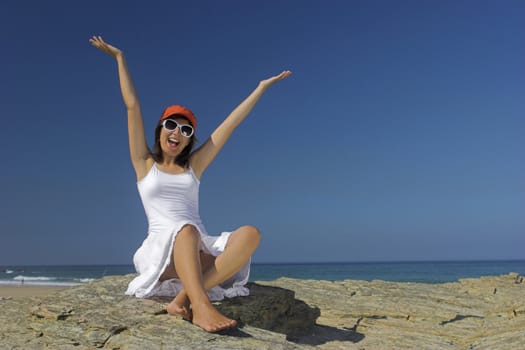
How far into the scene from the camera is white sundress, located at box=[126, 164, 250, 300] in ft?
16.5

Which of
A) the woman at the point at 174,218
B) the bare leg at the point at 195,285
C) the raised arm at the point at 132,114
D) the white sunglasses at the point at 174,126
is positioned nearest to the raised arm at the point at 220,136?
the woman at the point at 174,218

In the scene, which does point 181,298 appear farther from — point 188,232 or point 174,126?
point 174,126

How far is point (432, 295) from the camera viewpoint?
9.32 meters

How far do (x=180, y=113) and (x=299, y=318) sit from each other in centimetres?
350

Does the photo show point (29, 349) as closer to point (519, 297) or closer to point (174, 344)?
point (174, 344)

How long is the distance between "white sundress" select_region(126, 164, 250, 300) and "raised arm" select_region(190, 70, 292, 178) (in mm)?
201

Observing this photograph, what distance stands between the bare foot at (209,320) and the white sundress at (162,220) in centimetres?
62

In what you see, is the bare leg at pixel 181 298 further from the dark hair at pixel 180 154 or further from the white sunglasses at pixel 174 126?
the white sunglasses at pixel 174 126

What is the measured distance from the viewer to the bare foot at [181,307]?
4.74 meters

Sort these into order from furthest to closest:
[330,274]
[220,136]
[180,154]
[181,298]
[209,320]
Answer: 1. [330,274]
2. [220,136]
3. [180,154]
4. [181,298]
5. [209,320]

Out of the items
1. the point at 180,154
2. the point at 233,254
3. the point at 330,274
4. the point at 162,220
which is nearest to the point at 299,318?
the point at 233,254

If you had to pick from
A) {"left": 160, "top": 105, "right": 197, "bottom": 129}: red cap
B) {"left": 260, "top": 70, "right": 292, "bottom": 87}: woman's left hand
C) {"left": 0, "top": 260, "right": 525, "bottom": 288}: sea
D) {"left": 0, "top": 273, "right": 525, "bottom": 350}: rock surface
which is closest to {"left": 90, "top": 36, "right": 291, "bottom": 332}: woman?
{"left": 160, "top": 105, "right": 197, "bottom": 129}: red cap

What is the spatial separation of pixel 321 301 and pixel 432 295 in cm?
230

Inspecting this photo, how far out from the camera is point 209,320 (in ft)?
14.7
